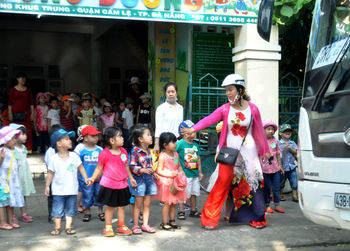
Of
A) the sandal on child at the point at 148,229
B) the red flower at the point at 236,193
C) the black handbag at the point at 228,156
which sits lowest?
the sandal on child at the point at 148,229

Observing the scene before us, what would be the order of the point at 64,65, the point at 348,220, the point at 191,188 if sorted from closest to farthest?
the point at 348,220 < the point at 191,188 < the point at 64,65

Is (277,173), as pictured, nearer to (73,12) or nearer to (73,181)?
(73,181)

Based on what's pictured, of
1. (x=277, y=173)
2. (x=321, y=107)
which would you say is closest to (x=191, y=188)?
(x=277, y=173)

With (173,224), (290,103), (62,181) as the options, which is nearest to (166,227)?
(173,224)

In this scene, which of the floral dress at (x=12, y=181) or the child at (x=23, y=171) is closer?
the floral dress at (x=12, y=181)

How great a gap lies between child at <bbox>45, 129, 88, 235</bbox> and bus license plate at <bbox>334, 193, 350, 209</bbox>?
9.48ft

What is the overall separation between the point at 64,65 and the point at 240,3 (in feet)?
37.1

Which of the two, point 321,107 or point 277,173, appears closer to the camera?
point 321,107

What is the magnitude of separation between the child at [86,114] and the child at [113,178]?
16.3 feet

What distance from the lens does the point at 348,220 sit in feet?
12.3

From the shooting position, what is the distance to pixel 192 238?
513 centimetres

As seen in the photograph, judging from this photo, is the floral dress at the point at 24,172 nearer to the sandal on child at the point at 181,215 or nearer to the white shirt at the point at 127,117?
the sandal on child at the point at 181,215

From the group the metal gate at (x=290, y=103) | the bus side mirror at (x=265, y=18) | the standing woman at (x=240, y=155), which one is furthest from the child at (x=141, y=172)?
the metal gate at (x=290, y=103)

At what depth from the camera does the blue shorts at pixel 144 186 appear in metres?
5.27
